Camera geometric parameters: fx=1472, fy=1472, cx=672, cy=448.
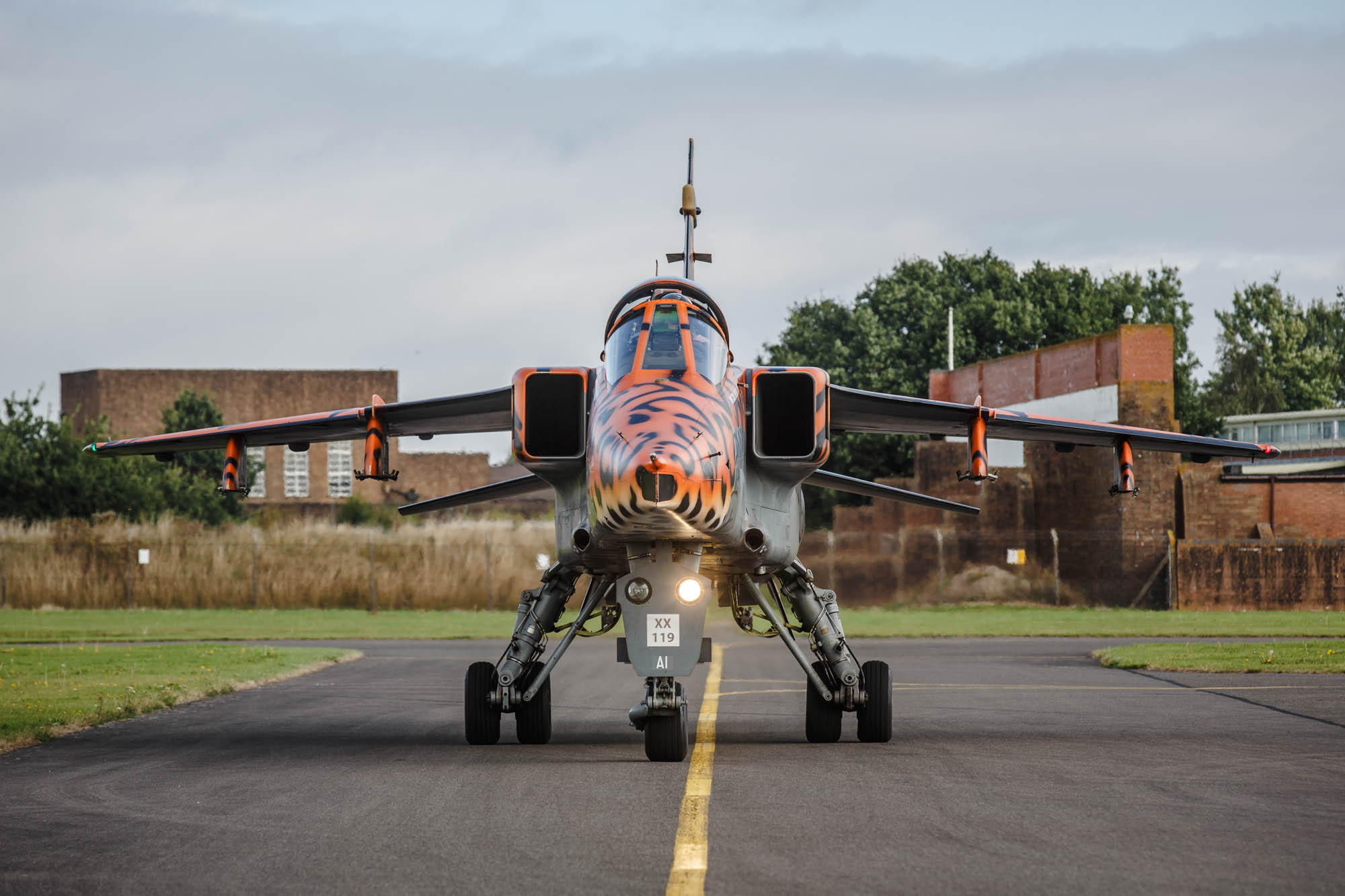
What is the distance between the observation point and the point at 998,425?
14617 millimetres

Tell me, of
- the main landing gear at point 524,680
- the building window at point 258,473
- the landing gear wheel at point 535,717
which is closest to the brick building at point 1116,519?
the main landing gear at point 524,680

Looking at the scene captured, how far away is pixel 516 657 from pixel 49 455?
43.3 metres

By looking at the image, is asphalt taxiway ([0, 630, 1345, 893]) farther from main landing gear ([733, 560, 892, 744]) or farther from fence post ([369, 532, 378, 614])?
fence post ([369, 532, 378, 614])

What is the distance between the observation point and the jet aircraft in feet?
35.1

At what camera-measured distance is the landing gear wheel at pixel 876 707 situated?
42.6 feet

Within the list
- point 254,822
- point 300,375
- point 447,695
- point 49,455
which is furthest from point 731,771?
point 300,375

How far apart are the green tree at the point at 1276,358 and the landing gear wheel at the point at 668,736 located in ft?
265

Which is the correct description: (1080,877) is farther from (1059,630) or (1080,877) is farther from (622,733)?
(1059,630)

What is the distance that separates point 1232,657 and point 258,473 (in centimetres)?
5676

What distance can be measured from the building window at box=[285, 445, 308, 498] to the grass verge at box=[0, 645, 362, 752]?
153ft

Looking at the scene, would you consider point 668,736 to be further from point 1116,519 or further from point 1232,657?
point 1116,519

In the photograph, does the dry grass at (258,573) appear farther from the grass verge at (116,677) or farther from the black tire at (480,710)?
the black tire at (480,710)

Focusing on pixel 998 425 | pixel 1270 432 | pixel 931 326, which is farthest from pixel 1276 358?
pixel 998 425

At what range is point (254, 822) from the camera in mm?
8516
